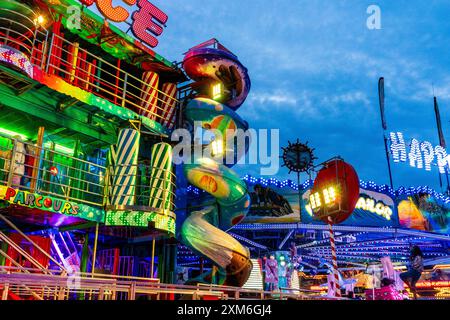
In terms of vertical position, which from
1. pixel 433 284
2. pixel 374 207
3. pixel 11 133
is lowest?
pixel 433 284

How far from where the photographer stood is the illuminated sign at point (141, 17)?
14734 millimetres

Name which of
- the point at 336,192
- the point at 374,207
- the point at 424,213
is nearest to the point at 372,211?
the point at 374,207

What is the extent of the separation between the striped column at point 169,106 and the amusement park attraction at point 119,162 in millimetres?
48

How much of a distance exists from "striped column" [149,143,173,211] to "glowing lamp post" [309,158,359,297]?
501cm

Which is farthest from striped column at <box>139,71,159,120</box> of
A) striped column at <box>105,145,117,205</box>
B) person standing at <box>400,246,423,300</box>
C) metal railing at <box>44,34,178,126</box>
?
person standing at <box>400,246,423,300</box>

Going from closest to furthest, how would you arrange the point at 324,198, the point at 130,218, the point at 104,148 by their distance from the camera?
the point at 130,218, the point at 324,198, the point at 104,148

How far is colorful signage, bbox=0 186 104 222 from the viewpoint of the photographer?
10.2 meters

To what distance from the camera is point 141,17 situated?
16.6m

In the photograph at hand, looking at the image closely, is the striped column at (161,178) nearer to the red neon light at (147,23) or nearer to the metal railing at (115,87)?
the metal railing at (115,87)

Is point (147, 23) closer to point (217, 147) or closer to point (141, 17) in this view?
point (141, 17)

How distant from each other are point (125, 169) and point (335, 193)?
6624mm

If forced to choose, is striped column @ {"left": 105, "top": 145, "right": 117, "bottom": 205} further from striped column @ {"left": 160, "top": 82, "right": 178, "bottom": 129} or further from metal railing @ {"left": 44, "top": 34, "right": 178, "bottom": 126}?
striped column @ {"left": 160, "top": 82, "right": 178, "bottom": 129}
